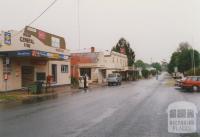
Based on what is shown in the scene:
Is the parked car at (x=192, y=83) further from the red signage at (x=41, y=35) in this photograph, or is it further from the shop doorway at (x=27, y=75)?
the red signage at (x=41, y=35)

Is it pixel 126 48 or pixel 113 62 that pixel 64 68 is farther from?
pixel 126 48

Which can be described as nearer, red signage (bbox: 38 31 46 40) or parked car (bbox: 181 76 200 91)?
parked car (bbox: 181 76 200 91)

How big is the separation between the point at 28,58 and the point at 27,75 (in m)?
2.02

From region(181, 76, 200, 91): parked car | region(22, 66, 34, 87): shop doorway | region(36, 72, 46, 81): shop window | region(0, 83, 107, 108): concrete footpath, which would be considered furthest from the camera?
region(36, 72, 46, 81): shop window

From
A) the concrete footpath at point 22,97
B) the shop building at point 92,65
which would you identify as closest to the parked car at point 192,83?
the concrete footpath at point 22,97

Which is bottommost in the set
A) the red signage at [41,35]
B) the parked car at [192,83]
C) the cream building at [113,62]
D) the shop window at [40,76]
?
the parked car at [192,83]

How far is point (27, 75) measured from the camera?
33.2m

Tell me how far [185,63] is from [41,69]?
5890 centimetres

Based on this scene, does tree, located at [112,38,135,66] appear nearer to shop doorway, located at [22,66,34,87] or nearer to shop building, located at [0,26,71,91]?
shop building, located at [0,26,71,91]

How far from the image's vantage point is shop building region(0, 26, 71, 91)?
28.5 meters

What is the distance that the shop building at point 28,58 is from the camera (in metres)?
28.5

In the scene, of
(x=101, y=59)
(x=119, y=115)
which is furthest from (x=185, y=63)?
(x=119, y=115)

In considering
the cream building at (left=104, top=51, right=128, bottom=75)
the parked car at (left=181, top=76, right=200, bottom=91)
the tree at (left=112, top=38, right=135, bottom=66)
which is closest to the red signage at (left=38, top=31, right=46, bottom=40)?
the parked car at (left=181, top=76, right=200, bottom=91)

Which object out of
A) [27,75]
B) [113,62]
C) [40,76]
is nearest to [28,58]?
[27,75]
